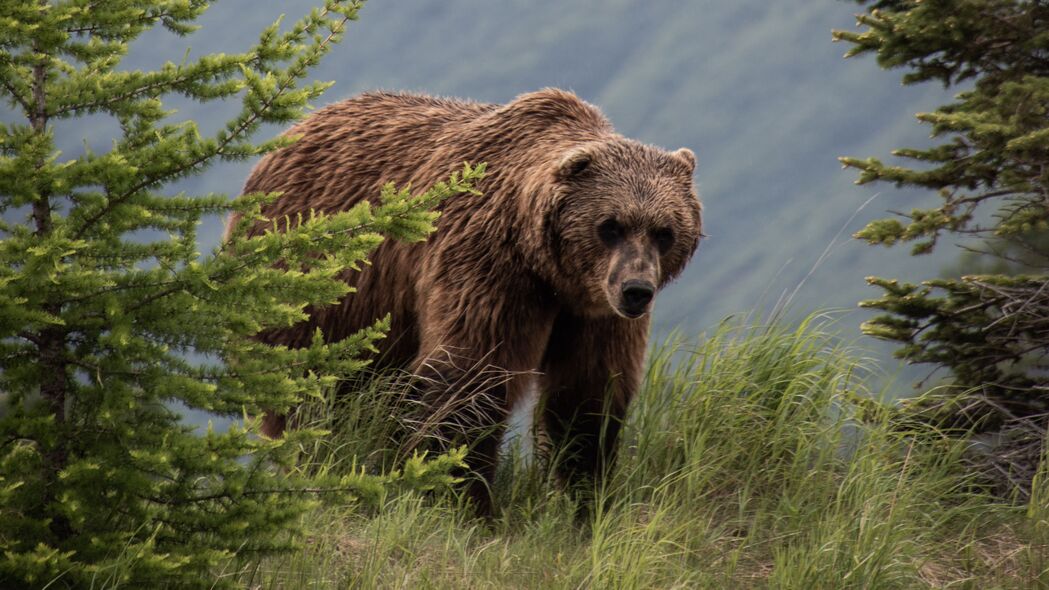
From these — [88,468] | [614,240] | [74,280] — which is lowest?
[88,468]

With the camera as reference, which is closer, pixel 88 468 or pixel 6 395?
pixel 88 468

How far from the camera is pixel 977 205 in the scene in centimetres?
741

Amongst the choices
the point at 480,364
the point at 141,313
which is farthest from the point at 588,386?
the point at 141,313

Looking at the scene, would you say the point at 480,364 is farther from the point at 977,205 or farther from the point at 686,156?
the point at 977,205

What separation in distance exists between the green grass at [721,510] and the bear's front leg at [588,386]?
6.4 inches

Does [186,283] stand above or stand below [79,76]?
below

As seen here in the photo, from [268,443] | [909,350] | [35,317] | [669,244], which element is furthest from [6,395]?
[909,350]

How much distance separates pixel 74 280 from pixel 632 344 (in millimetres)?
3298

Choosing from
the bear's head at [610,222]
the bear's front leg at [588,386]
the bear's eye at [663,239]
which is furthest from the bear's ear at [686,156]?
the bear's front leg at [588,386]

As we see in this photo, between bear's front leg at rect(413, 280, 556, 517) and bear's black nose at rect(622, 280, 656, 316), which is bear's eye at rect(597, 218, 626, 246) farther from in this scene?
bear's front leg at rect(413, 280, 556, 517)

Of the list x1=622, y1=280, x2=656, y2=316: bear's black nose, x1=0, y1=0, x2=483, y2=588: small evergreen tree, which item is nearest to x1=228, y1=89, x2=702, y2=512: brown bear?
x1=622, y1=280, x2=656, y2=316: bear's black nose

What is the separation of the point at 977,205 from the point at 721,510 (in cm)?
272

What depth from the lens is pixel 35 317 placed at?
154 inches

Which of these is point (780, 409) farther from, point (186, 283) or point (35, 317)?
point (35, 317)
